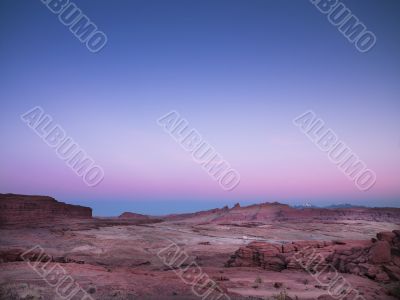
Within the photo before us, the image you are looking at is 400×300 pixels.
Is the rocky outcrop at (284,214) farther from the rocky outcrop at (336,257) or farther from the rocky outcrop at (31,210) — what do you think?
the rocky outcrop at (336,257)

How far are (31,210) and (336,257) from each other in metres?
32.6

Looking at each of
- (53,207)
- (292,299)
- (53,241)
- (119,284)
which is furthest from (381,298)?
(53,207)

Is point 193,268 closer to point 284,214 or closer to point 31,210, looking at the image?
point 31,210

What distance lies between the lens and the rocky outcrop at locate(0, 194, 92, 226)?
32941mm

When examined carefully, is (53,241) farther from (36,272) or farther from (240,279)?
(240,279)

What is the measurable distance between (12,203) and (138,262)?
21730 millimetres

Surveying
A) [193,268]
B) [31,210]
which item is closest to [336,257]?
[193,268]

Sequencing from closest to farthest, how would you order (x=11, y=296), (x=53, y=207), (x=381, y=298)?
1. (x=11, y=296)
2. (x=381, y=298)
3. (x=53, y=207)

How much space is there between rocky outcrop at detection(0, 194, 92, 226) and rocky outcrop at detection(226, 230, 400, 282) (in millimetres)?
25970

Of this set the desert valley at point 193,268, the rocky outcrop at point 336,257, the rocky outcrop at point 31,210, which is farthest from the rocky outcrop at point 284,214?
the rocky outcrop at point 336,257

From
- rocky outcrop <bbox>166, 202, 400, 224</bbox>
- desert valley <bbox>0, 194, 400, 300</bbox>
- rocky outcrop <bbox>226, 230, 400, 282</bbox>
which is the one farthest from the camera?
rocky outcrop <bbox>166, 202, 400, 224</bbox>

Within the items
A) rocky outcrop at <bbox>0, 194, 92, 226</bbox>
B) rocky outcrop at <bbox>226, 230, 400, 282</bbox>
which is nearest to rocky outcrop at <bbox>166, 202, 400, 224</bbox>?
rocky outcrop at <bbox>0, 194, 92, 226</bbox>

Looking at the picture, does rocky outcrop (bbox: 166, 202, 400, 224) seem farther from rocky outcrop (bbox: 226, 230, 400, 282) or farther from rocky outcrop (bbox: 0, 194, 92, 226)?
rocky outcrop (bbox: 226, 230, 400, 282)

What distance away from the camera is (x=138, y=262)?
62.8 ft
